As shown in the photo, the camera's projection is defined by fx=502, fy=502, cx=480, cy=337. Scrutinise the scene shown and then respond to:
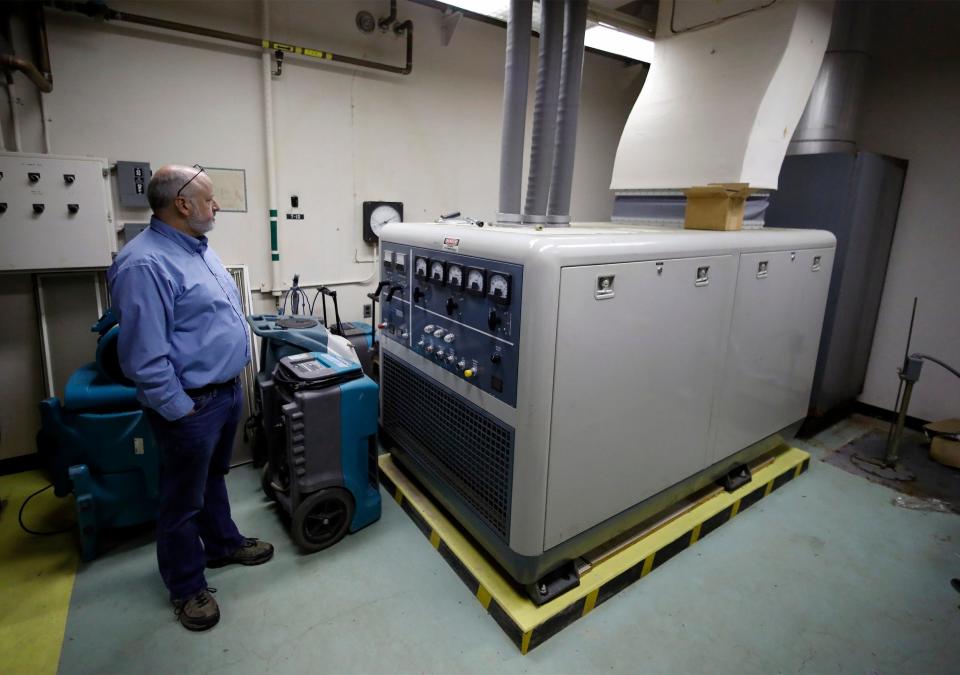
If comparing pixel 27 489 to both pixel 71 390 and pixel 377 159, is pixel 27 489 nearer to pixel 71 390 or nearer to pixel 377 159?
pixel 71 390

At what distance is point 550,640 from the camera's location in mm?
1836

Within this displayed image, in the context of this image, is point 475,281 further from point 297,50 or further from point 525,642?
point 297,50

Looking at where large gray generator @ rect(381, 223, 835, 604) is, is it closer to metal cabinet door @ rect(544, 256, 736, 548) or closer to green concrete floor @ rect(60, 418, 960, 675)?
metal cabinet door @ rect(544, 256, 736, 548)

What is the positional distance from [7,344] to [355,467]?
209 cm

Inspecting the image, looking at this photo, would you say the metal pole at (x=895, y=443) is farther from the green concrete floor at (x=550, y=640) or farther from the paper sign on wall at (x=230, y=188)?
the paper sign on wall at (x=230, y=188)

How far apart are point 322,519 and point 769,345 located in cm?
234

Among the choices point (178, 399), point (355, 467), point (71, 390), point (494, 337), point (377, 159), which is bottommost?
point (355, 467)

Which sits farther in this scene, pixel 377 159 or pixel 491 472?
pixel 377 159

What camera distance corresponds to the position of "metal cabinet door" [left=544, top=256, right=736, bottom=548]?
1718 millimetres

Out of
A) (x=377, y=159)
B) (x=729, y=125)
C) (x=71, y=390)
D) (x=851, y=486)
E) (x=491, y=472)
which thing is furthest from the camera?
(x=377, y=159)

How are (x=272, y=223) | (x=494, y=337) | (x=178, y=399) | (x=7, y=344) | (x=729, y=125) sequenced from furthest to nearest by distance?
(x=272, y=223)
(x=7, y=344)
(x=729, y=125)
(x=494, y=337)
(x=178, y=399)

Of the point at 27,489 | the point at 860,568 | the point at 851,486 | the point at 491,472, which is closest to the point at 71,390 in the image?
the point at 27,489

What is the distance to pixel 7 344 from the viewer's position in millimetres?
2695

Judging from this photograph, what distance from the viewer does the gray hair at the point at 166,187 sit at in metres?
1.68
